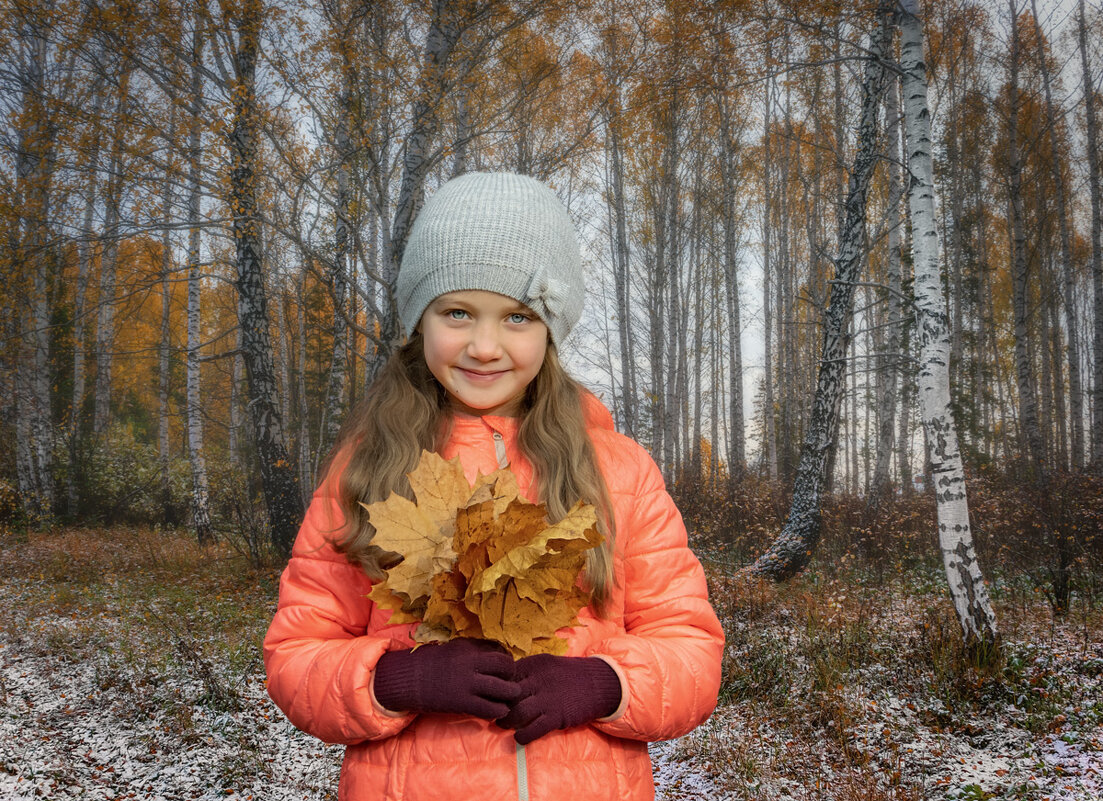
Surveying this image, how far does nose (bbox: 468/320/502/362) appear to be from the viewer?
127cm

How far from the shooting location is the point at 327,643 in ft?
3.91

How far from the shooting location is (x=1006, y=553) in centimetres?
732

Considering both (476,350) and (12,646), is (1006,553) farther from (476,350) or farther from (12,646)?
(12,646)

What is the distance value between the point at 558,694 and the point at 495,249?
855 millimetres

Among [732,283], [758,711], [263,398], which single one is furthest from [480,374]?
[732,283]

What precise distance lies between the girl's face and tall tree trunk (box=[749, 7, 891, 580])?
6006mm

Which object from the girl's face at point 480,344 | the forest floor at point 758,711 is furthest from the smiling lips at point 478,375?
the forest floor at point 758,711

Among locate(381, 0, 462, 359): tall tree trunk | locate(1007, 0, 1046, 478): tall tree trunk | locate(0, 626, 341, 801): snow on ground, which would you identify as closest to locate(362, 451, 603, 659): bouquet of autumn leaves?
locate(0, 626, 341, 801): snow on ground

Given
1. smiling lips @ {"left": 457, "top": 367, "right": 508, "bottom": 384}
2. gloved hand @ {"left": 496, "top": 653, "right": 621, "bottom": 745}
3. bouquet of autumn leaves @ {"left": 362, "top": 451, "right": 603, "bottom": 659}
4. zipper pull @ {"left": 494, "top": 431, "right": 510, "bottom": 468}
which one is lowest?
gloved hand @ {"left": 496, "top": 653, "right": 621, "bottom": 745}

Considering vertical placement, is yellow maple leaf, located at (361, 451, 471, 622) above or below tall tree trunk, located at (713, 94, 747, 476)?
below

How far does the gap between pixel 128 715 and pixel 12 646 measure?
2.35m

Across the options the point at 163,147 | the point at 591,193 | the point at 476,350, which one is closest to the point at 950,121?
the point at 591,193

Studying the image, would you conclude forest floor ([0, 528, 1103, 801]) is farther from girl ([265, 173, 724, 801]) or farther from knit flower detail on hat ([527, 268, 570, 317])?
knit flower detail on hat ([527, 268, 570, 317])

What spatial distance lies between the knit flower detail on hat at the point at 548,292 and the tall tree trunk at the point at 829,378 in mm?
5928
